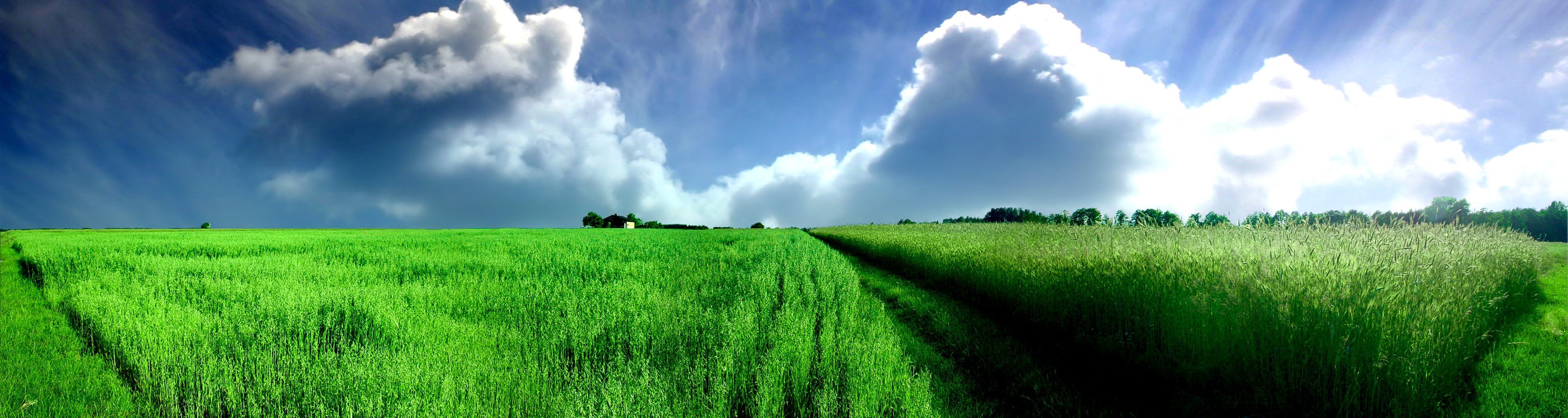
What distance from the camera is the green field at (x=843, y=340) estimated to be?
3.70 m

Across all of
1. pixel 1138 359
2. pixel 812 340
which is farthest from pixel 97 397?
pixel 1138 359

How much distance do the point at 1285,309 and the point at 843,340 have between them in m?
3.73

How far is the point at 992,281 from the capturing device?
8695mm

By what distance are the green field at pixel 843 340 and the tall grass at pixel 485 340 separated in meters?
0.03

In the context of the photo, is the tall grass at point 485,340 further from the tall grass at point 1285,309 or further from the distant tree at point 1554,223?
the distant tree at point 1554,223

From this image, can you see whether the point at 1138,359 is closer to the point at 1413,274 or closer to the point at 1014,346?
the point at 1014,346

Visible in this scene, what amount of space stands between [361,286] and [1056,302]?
400 inches

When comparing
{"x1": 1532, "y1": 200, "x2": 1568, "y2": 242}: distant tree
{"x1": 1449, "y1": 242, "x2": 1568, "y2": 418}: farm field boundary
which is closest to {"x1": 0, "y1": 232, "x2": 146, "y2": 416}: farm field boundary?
{"x1": 1449, "y1": 242, "x2": 1568, "y2": 418}: farm field boundary

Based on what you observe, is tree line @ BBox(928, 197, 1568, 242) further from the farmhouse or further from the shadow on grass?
the farmhouse

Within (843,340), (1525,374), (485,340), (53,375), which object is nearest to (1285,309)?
(1525,374)

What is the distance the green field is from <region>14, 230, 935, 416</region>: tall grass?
0.11ft

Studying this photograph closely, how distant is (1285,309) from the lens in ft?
13.9

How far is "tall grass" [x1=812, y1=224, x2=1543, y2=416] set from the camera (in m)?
3.88

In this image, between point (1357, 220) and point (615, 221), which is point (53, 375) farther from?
point (615, 221)
